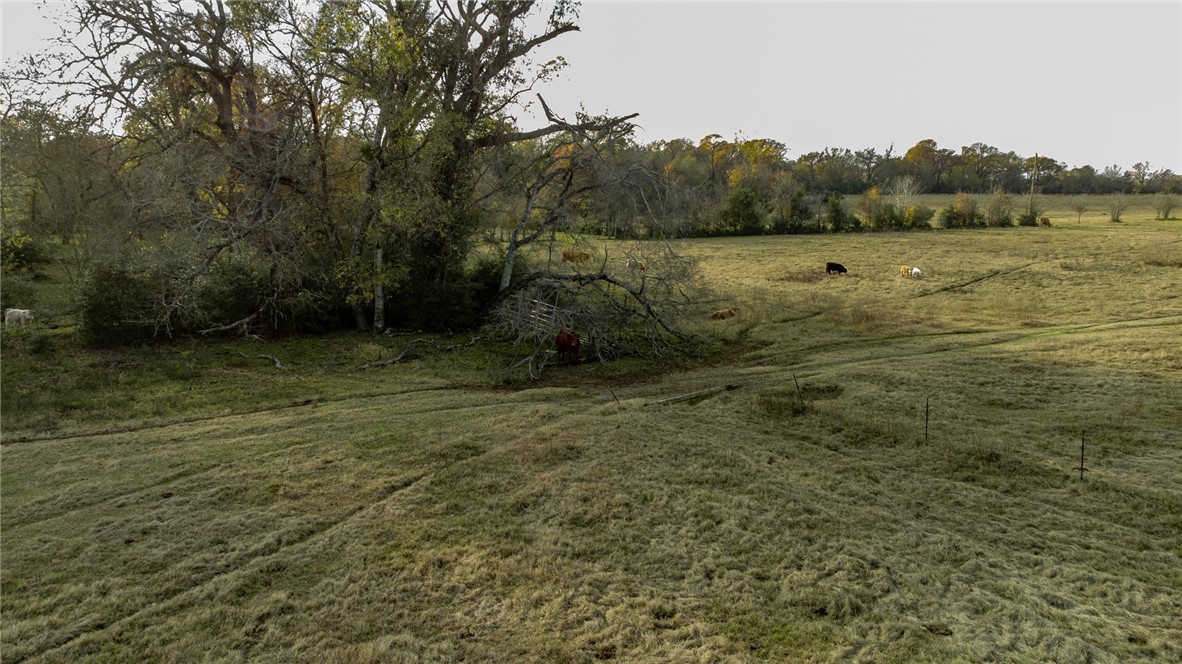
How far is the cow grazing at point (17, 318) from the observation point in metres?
16.2

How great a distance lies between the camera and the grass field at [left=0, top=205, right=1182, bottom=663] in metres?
5.26

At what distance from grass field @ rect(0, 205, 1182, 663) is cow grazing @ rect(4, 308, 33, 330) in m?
1.42

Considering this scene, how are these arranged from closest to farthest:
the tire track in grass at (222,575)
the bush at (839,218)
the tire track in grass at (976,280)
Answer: the tire track in grass at (222,575) < the tire track in grass at (976,280) < the bush at (839,218)

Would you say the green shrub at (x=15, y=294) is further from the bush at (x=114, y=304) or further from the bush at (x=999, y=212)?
the bush at (x=999, y=212)

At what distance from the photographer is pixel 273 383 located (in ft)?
42.4

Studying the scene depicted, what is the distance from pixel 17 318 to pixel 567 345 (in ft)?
46.5

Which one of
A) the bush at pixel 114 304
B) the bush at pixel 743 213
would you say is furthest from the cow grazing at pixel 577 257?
the bush at pixel 743 213

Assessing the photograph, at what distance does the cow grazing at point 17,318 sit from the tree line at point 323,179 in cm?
152

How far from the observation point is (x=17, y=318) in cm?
1633

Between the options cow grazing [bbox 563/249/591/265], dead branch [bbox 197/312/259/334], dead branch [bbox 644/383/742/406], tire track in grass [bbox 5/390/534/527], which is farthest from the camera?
cow grazing [bbox 563/249/591/265]

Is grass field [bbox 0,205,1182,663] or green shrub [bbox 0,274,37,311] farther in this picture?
green shrub [bbox 0,274,37,311]

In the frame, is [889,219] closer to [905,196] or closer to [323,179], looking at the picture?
[905,196]

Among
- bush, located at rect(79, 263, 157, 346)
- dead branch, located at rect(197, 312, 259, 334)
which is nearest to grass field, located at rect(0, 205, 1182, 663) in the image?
bush, located at rect(79, 263, 157, 346)

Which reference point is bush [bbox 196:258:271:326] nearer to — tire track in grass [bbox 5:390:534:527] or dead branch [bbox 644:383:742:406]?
Answer: tire track in grass [bbox 5:390:534:527]
